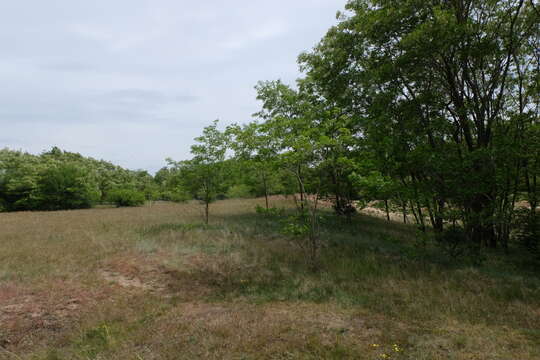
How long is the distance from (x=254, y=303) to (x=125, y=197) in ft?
137

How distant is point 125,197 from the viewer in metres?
41.2

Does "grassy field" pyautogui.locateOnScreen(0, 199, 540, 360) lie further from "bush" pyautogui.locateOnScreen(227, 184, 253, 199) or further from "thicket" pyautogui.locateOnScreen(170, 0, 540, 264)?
"bush" pyautogui.locateOnScreen(227, 184, 253, 199)

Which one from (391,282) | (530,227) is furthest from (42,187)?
(530,227)

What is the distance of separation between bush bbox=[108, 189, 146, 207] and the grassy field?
31716 mm

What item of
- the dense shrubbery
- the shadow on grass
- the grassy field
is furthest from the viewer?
the dense shrubbery

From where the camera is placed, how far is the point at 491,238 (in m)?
13.5

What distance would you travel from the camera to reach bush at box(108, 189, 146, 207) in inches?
1622

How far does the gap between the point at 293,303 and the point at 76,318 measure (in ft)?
16.9

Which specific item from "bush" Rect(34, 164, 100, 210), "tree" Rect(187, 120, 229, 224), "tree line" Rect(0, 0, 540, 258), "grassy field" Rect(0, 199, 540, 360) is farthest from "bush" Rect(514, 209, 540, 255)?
"bush" Rect(34, 164, 100, 210)

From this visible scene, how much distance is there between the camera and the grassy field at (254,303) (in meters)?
4.57

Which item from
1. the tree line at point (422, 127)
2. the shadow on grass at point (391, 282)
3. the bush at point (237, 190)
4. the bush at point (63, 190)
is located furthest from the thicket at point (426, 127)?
the bush at point (63, 190)

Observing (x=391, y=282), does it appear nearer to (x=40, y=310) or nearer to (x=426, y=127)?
(x=426, y=127)

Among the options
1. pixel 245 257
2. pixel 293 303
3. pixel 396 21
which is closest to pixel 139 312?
pixel 293 303

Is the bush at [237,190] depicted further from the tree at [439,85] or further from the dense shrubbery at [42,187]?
the dense shrubbery at [42,187]
